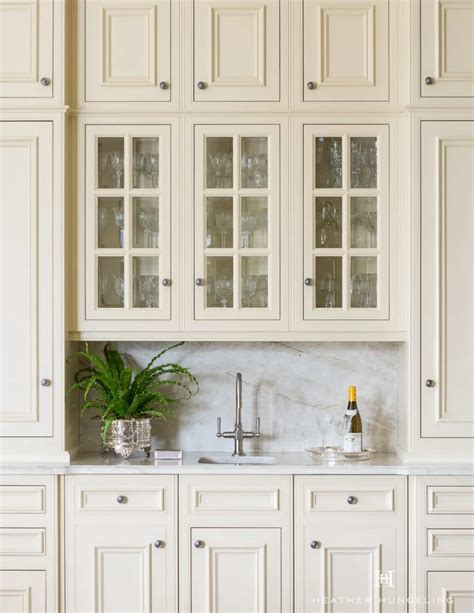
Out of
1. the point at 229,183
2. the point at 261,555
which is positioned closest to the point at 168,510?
the point at 261,555

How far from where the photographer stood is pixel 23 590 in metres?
2.72

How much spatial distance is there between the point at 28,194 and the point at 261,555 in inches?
62.5

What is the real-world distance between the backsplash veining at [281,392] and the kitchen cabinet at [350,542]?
416 mm

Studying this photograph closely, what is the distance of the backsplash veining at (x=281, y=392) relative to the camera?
10.3ft

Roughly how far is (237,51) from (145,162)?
0.55 meters

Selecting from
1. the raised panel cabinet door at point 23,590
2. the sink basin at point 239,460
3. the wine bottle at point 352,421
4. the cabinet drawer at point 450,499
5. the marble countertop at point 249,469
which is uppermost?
the wine bottle at point 352,421

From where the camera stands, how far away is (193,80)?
2830mm

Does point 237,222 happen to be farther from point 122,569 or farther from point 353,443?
point 122,569

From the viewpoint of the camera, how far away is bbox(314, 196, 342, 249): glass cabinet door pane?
9.34 feet

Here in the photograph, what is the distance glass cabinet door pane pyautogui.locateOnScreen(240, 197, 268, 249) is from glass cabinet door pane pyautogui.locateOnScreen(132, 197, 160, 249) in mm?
328

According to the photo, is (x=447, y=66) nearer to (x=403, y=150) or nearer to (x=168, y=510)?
(x=403, y=150)

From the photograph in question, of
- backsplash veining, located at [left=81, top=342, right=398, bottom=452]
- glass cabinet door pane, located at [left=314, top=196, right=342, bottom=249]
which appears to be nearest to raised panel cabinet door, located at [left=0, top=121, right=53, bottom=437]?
backsplash veining, located at [left=81, top=342, right=398, bottom=452]

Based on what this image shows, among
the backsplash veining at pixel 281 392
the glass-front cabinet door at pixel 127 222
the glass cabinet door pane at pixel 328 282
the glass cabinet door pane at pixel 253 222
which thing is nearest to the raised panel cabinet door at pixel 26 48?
the glass-front cabinet door at pixel 127 222

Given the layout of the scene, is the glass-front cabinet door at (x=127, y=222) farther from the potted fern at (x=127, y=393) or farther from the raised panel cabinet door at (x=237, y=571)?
the raised panel cabinet door at (x=237, y=571)
